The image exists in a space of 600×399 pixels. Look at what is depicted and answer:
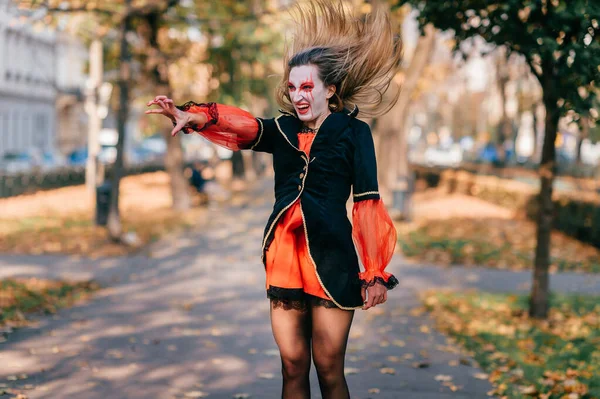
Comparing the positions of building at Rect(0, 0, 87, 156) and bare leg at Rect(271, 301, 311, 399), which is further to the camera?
building at Rect(0, 0, 87, 156)

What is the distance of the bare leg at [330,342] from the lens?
13.8 ft

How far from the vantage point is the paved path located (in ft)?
21.9

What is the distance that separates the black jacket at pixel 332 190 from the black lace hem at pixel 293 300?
6 cm

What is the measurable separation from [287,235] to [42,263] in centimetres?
1027

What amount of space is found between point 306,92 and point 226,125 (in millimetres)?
399

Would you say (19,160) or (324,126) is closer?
(324,126)

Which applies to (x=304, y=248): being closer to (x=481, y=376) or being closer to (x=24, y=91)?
(x=481, y=376)

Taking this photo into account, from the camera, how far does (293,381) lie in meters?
4.30

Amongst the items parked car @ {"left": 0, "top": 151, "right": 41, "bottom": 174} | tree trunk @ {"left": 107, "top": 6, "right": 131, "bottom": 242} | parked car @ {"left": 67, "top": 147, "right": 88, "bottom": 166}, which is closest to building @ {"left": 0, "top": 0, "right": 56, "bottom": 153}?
parked car @ {"left": 67, "top": 147, "right": 88, "bottom": 166}

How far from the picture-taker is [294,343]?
4230 millimetres

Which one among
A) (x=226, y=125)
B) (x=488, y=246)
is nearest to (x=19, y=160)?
(x=488, y=246)

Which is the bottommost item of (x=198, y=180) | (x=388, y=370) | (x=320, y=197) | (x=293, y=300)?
(x=388, y=370)

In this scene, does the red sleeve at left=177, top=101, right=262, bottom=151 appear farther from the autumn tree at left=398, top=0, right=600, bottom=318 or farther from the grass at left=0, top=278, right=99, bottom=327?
the grass at left=0, top=278, right=99, bottom=327

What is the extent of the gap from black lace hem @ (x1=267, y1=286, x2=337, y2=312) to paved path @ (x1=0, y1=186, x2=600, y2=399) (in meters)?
2.29
